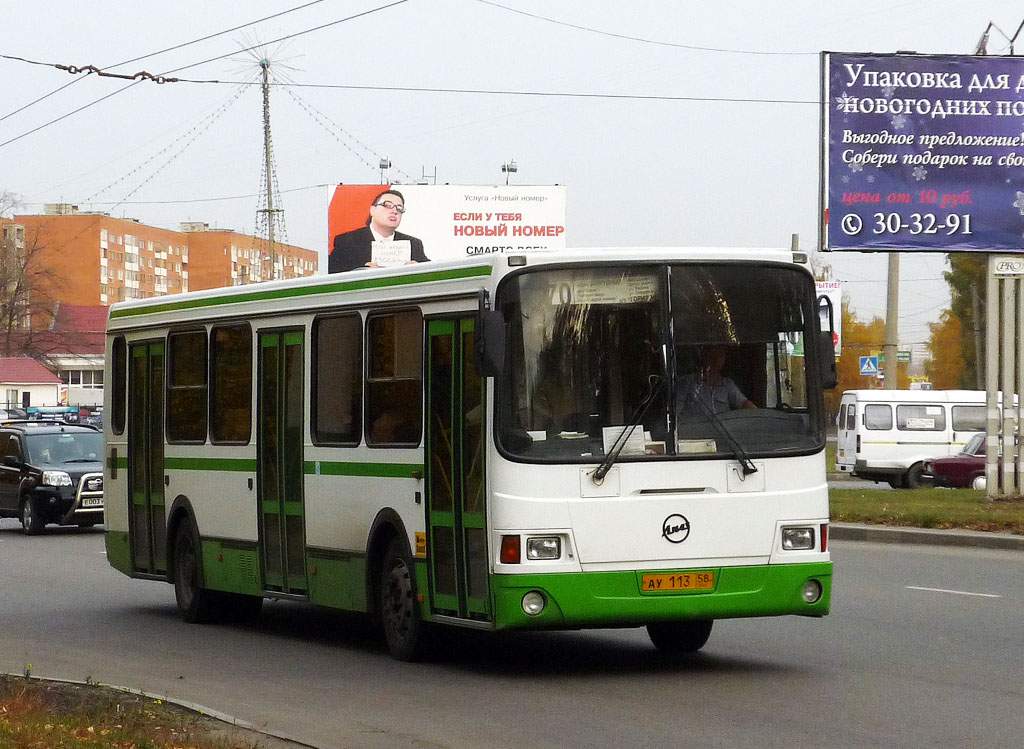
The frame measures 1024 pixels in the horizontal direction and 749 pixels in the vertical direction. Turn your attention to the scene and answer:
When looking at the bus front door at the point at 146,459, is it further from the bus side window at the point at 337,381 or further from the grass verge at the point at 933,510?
the grass verge at the point at 933,510

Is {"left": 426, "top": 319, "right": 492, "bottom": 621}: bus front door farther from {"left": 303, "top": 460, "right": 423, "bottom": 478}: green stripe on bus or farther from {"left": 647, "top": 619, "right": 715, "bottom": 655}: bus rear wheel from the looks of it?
{"left": 647, "top": 619, "right": 715, "bottom": 655}: bus rear wheel

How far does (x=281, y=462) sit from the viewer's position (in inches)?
510

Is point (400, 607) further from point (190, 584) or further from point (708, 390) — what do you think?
point (190, 584)

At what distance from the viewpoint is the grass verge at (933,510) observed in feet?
75.2

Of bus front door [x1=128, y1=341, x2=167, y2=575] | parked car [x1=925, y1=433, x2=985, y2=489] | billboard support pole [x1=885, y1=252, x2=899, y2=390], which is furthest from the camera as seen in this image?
billboard support pole [x1=885, y1=252, x2=899, y2=390]

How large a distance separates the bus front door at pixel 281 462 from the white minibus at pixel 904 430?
30.2 meters

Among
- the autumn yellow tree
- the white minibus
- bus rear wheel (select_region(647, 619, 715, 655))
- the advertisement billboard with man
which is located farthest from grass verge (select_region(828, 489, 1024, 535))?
the autumn yellow tree

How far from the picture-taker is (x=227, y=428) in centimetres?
1381

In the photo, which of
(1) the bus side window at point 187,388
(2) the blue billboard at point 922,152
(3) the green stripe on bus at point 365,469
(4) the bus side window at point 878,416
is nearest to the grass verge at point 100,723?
(3) the green stripe on bus at point 365,469

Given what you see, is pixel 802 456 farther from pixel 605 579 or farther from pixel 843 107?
pixel 843 107

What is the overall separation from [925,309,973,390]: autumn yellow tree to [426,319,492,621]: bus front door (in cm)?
8711

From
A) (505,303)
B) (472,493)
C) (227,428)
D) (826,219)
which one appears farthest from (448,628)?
(826,219)

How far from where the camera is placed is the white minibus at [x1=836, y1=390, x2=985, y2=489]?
42.2 m

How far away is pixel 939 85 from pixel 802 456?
18010 millimetres
